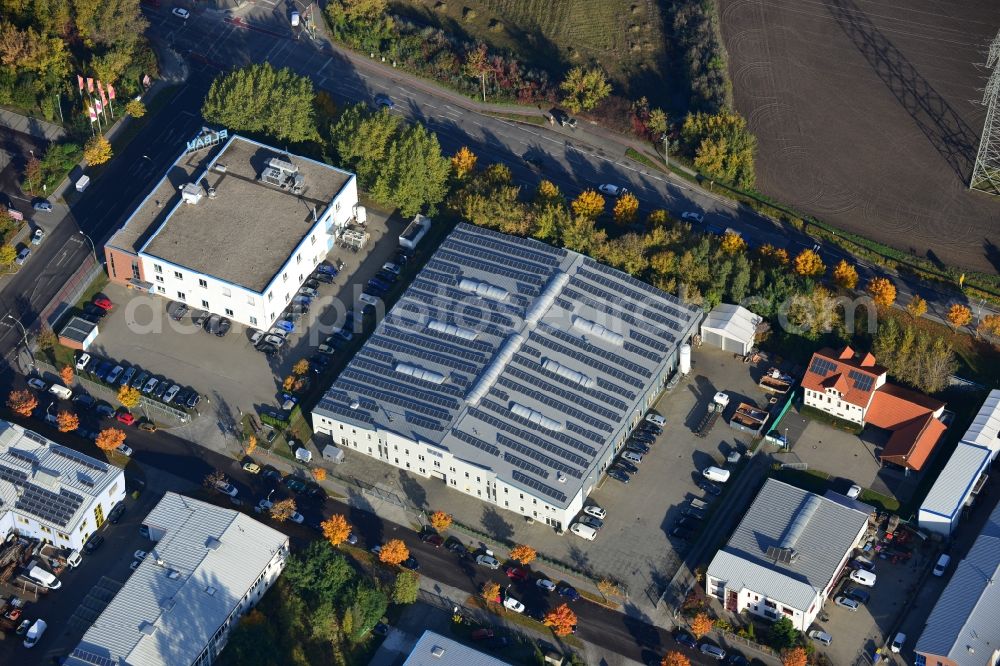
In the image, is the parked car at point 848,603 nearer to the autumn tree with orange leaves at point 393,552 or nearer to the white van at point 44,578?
the autumn tree with orange leaves at point 393,552

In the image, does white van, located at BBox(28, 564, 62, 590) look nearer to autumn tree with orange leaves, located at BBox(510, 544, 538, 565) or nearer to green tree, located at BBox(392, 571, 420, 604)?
green tree, located at BBox(392, 571, 420, 604)

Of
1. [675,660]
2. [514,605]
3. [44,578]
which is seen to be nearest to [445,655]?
[514,605]

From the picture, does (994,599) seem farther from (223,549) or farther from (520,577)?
(223,549)

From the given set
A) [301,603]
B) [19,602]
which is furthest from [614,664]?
[19,602]

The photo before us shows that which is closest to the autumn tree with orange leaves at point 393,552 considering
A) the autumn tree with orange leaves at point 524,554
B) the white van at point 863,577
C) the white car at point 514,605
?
the autumn tree with orange leaves at point 524,554

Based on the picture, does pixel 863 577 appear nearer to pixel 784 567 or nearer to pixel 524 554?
pixel 784 567
